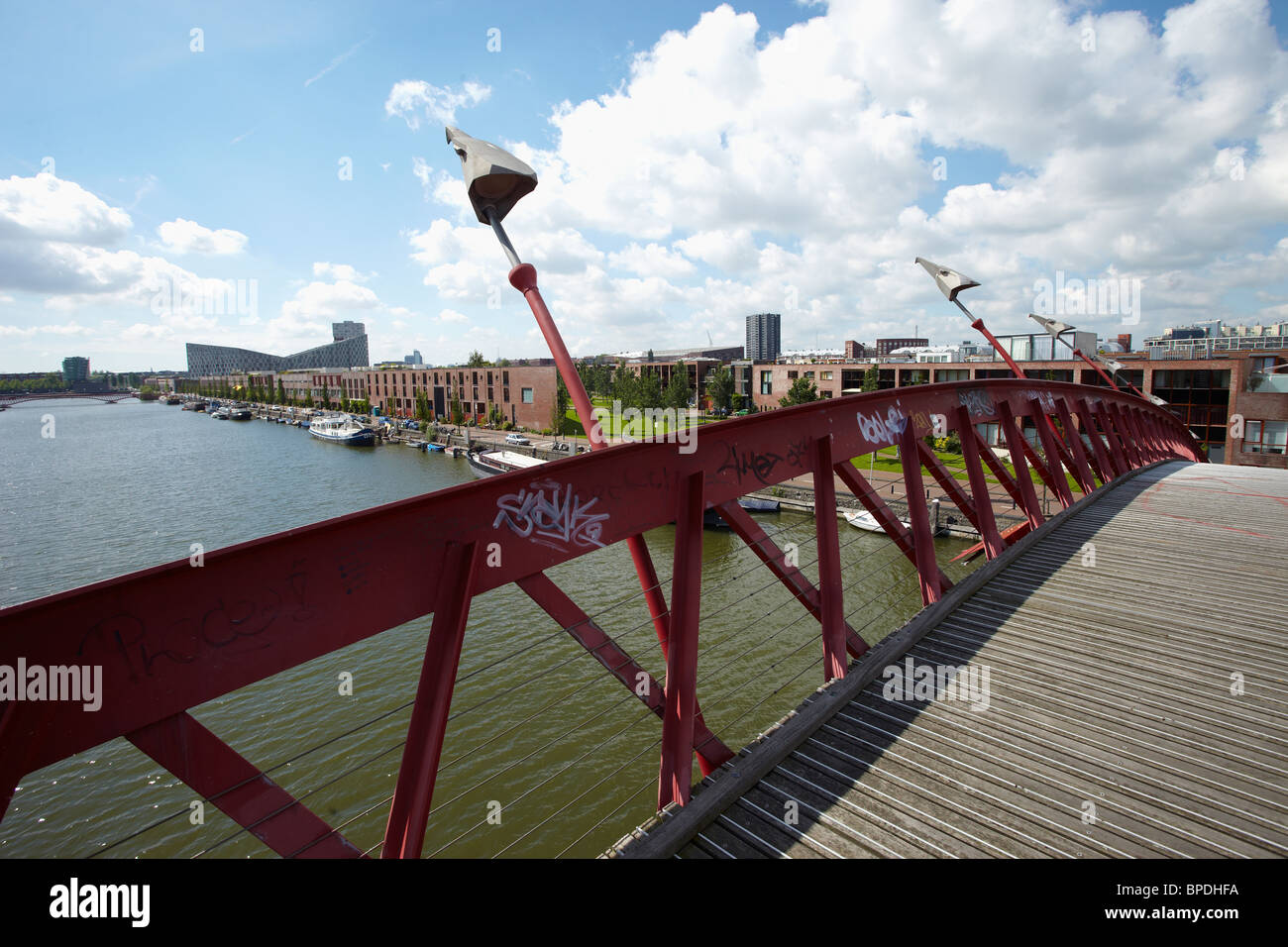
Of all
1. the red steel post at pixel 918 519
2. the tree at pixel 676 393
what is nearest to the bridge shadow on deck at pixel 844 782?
the red steel post at pixel 918 519

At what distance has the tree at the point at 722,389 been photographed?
65438mm

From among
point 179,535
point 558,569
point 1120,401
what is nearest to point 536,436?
point 179,535

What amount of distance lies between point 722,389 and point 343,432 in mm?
42897

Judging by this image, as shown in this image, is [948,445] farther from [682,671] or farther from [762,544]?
[682,671]

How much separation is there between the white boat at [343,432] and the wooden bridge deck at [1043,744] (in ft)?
228

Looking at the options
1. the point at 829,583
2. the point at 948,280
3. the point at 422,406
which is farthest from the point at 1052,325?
the point at 422,406

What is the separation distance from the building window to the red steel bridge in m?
41.6

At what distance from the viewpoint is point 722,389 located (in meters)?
65.6

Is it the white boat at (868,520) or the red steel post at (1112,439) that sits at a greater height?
the red steel post at (1112,439)

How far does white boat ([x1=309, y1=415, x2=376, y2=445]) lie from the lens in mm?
66963

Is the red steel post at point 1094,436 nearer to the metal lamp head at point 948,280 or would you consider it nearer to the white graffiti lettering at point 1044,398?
the white graffiti lettering at point 1044,398

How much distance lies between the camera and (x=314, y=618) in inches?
109
